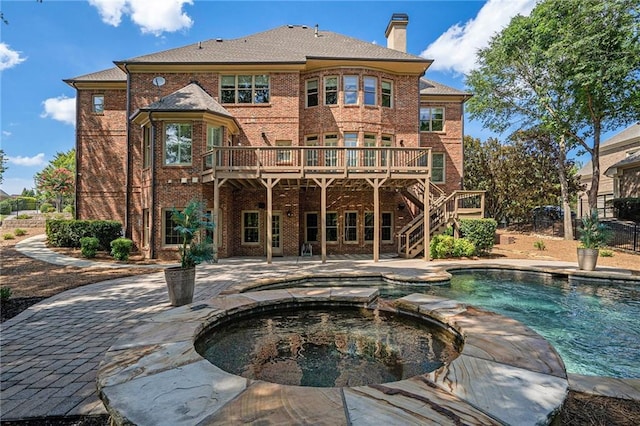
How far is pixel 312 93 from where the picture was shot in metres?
14.9

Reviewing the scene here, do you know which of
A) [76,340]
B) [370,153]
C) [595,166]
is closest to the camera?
[76,340]

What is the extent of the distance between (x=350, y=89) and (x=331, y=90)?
0.91 metres

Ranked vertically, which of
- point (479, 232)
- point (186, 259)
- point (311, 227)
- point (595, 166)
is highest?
point (595, 166)

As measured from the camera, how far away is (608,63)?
1359 cm

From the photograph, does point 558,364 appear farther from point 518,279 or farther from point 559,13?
point 559,13

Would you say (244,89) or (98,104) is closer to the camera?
(244,89)

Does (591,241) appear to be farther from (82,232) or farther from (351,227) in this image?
(82,232)

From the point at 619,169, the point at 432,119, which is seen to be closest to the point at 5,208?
the point at 432,119

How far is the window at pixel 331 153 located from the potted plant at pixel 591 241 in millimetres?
9203

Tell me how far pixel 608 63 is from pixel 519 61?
3980 mm

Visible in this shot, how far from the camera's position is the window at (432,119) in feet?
Result: 56.0

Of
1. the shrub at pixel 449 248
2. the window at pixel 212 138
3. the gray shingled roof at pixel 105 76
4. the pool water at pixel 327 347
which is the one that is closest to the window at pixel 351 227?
the shrub at pixel 449 248

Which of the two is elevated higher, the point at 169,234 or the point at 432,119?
the point at 432,119

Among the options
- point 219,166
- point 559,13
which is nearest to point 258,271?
point 219,166
